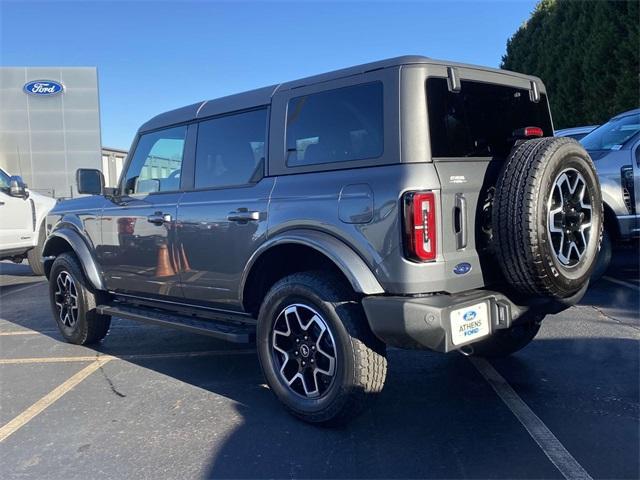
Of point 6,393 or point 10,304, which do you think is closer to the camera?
point 6,393

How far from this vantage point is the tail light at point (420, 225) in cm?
283

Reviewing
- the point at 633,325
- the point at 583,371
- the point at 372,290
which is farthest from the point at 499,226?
the point at 633,325

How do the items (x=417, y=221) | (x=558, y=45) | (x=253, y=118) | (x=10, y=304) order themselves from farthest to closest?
(x=558, y=45) < (x=10, y=304) < (x=253, y=118) < (x=417, y=221)

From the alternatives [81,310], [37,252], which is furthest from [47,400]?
[37,252]

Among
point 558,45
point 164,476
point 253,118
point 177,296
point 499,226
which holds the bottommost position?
point 164,476

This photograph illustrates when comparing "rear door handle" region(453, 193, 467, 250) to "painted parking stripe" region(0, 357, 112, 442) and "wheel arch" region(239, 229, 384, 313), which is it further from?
"painted parking stripe" region(0, 357, 112, 442)

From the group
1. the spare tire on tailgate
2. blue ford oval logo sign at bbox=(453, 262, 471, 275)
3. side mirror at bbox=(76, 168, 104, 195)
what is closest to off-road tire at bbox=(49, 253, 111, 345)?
side mirror at bbox=(76, 168, 104, 195)

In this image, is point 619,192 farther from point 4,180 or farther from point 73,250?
point 4,180

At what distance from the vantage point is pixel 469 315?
9.73 ft

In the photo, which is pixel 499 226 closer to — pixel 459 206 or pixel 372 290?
pixel 459 206

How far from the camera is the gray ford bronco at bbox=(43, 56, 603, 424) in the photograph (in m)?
2.93

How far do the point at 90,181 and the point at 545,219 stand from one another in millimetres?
3821

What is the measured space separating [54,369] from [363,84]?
3589 mm

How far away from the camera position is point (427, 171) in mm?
2908
